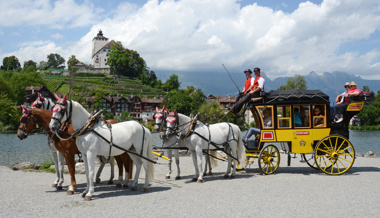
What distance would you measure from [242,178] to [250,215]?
205 inches

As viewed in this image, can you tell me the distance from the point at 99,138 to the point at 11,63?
520 feet

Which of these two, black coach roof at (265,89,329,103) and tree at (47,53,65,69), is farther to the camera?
tree at (47,53,65,69)

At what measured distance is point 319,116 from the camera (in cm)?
1233

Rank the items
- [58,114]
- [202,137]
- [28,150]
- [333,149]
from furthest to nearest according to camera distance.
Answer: [28,150] → [333,149] → [202,137] → [58,114]

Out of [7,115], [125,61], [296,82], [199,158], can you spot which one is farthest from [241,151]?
[125,61]

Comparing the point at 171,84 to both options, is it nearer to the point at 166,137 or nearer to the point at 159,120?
the point at 166,137

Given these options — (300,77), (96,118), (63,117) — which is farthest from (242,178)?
(300,77)

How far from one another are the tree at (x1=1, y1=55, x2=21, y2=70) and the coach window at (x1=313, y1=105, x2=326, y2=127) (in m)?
156

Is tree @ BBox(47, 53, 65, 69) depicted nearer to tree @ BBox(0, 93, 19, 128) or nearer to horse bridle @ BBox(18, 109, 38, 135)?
tree @ BBox(0, 93, 19, 128)

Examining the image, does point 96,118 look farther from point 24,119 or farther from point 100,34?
point 100,34

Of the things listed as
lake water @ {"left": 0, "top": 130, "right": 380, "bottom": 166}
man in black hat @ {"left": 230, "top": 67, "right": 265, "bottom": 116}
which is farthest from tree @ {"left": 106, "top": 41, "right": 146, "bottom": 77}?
man in black hat @ {"left": 230, "top": 67, "right": 265, "bottom": 116}

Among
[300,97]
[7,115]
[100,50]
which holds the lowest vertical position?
[300,97]

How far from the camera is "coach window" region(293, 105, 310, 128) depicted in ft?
40.8

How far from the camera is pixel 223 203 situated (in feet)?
25.8
